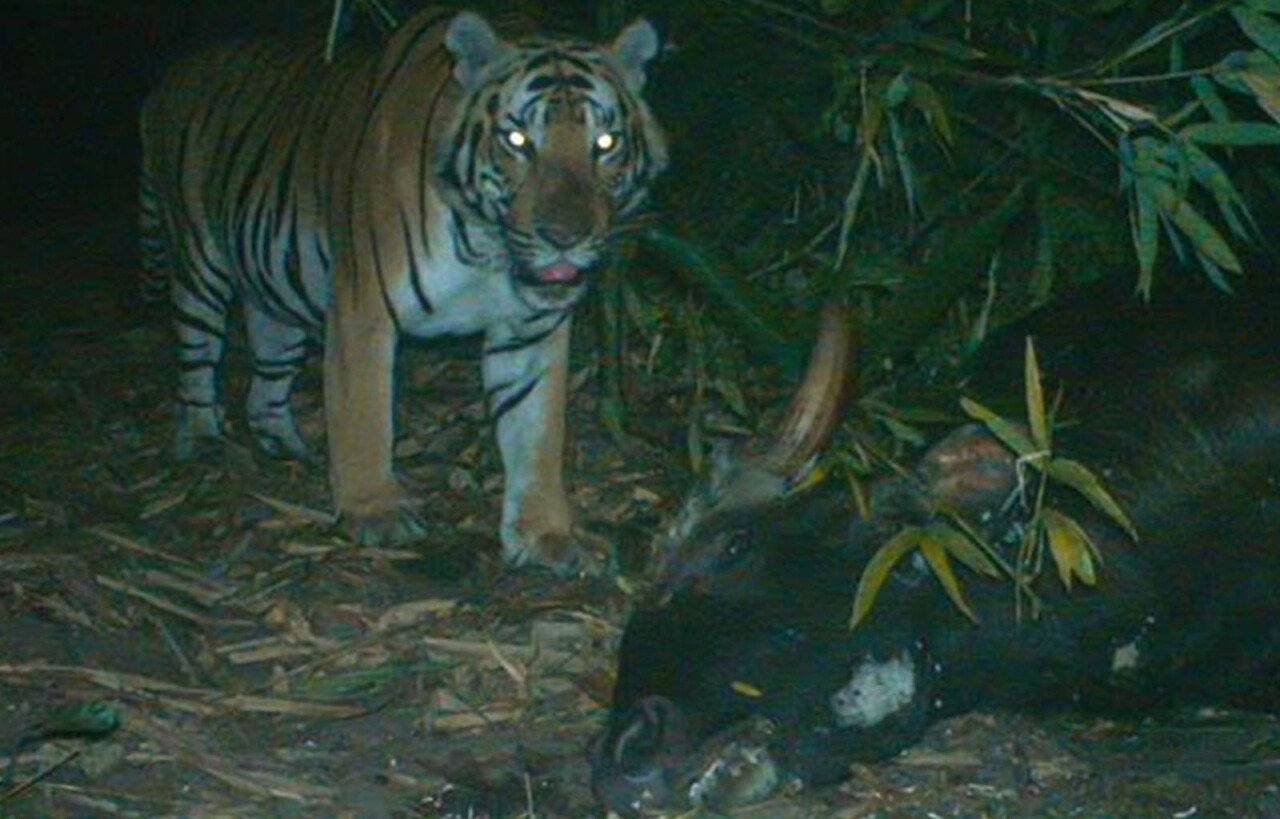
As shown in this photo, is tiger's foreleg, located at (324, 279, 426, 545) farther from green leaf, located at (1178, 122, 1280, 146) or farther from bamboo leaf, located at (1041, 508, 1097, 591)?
green leaf, located at (1178, 122, 1280, 146)

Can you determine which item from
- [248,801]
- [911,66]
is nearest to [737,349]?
[911,66]

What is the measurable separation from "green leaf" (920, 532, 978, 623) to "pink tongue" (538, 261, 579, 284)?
1610mm

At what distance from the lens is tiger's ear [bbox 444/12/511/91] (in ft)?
20.2

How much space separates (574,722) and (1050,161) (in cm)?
230

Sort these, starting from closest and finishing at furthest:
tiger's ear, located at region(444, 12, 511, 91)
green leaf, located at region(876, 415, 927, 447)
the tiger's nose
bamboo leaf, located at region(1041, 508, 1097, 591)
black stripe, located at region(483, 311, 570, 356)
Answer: bamboo leaf, located at region(1041, 508, 1097, 591) → green leaf, located at region(876, 415, 927, 447) → the tiger's nose → tiger's ear, located at region(444, 12, 511, 91) → black stripe, located at region(483, 311, 570, 356)

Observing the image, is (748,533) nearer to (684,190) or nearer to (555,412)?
(555,412)

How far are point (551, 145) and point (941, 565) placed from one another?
6.40 ft

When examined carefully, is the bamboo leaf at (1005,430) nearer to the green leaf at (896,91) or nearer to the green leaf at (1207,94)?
the green leaf at (1207,94)

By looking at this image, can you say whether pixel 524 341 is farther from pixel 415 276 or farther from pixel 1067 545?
pixel 1067 545

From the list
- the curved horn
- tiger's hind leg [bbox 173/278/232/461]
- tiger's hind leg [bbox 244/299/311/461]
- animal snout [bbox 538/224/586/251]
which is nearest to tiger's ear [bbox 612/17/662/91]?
animal snout [bbox 538/224/586/251]

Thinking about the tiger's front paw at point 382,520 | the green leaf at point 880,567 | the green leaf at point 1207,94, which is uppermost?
the green leaf at point 1207,94

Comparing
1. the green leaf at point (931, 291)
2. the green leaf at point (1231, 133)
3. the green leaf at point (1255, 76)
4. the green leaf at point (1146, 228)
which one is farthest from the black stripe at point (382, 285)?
the green leaf at point (1255, 76)

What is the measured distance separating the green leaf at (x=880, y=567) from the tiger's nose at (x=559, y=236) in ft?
5.16

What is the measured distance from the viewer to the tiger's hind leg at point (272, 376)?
7680 mm
